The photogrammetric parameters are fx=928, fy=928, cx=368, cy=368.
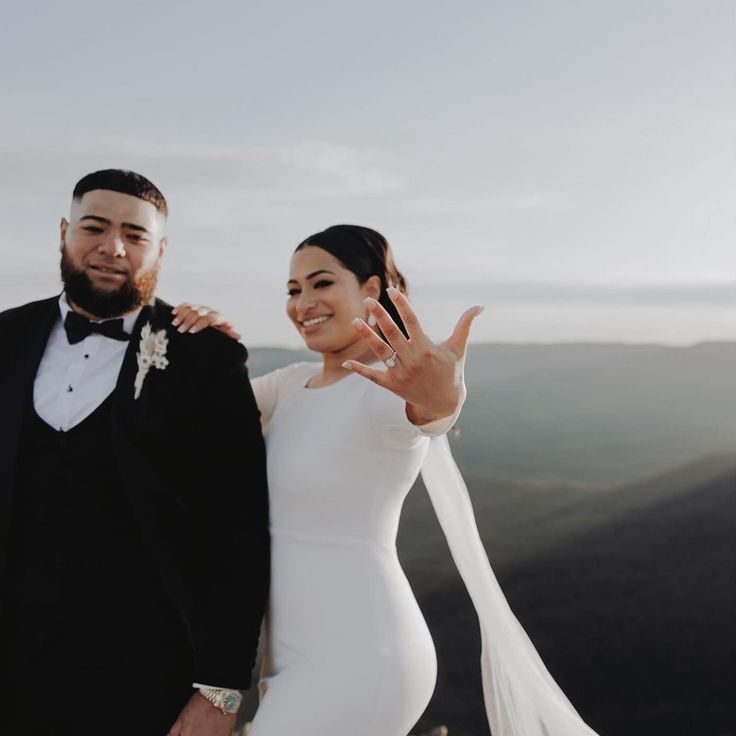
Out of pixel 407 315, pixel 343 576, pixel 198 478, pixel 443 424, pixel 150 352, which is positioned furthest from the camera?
pixel 150 352

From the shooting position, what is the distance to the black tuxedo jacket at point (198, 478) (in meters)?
2.58

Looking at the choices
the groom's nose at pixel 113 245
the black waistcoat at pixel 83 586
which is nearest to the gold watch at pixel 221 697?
the black waistcoat at pixel 83 586

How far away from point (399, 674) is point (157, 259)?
4.85ft

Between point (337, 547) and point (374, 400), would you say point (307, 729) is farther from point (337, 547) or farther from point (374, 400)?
point (374, 400)

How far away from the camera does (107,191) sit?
290 centimetres

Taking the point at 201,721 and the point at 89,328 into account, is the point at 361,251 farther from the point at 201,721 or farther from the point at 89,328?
the point at 201,721

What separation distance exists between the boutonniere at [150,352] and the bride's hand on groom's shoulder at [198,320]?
7cm

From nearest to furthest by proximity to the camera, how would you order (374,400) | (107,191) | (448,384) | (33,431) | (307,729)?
(448,384)
(307,729)
(374,400)
(33,431)
(107,191)

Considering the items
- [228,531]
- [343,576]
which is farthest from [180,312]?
[343,576]

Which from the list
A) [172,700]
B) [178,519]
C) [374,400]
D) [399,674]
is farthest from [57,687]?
[374,400]

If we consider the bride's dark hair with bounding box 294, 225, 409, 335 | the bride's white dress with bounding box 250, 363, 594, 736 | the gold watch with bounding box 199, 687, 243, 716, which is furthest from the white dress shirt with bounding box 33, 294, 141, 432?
the gold watch with bounding box 199, 687, 243, 716

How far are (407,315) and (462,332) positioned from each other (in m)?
0.14

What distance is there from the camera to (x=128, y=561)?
266 cm

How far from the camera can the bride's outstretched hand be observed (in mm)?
2112
